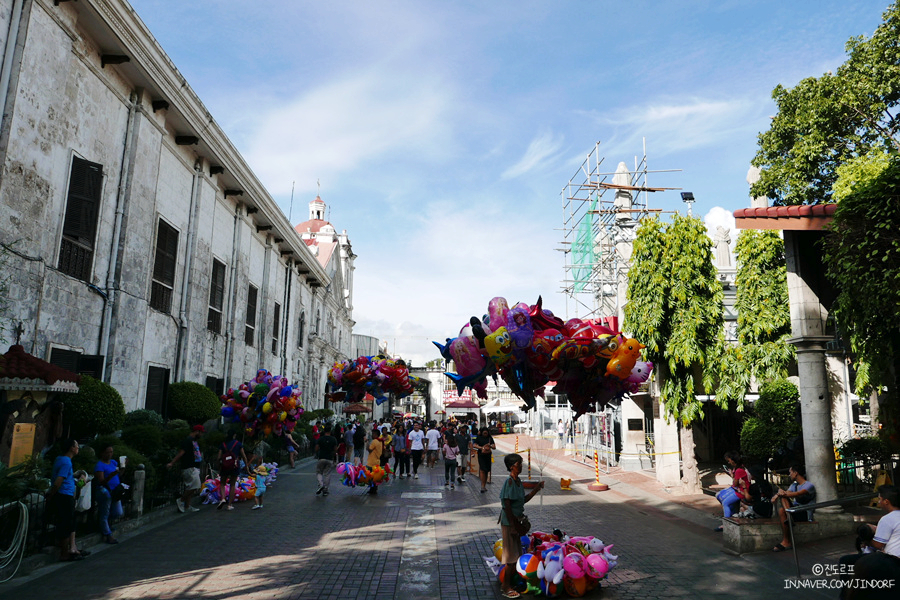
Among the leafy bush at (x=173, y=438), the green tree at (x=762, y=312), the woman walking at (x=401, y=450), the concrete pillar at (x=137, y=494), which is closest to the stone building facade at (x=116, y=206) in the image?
the leafy bush at (x=173, y=438)

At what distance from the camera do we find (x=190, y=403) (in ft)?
56.3

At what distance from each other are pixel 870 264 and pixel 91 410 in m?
12.9

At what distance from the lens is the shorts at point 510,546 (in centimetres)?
697

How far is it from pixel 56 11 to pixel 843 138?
2060 cm

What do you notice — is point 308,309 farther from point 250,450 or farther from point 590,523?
point 590,523

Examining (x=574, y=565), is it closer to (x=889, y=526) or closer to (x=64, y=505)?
(x=889, y=526)

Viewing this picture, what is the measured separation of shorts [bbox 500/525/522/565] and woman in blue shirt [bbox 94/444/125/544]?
6261 millimetres

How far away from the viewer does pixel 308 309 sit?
3688 centimetres

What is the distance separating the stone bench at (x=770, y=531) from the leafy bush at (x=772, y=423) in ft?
18.1

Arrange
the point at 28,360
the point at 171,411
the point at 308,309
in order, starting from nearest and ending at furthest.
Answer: the point at 28,360 → the point at 171,411 → the point at 308,309

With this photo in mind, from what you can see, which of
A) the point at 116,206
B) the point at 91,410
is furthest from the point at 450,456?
the point at 116,206

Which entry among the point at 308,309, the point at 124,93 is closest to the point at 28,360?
the point at 124,93

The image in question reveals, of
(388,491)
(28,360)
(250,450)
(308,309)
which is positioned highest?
(308,309)

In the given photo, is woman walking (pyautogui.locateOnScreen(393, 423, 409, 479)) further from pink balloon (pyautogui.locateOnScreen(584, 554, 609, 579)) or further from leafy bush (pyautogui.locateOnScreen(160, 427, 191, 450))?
pink balloon (pyautogui.locateOnScreen(584, 554, 609, 579))
